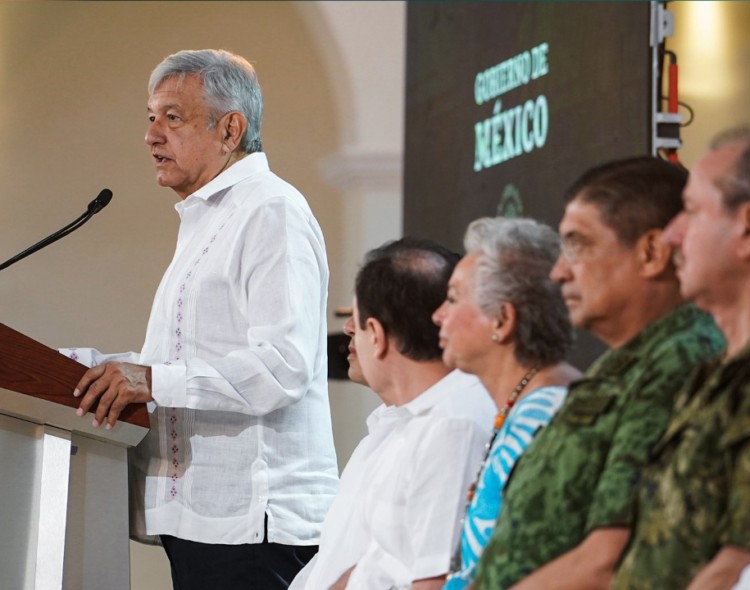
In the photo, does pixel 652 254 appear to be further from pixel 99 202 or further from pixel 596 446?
pixel 99 202

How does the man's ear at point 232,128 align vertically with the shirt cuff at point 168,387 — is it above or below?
above

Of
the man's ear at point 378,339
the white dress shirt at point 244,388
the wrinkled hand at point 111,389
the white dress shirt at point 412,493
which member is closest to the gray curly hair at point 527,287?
the white dress shirt at point 412,493

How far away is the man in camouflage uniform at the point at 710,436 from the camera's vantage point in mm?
1440

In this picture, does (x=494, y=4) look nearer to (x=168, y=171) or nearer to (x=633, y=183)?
(x=168, y=171)

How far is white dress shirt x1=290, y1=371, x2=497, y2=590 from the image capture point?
217 cm

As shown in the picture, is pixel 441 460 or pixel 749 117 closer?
pixel 441 460

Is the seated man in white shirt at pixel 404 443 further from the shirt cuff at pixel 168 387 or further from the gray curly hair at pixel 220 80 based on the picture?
A: the gray curly hair at pixel 220 80

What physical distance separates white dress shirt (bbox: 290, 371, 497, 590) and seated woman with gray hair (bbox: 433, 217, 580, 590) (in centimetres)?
5

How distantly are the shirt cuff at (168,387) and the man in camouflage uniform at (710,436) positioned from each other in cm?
128

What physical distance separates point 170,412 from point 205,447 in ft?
0.32

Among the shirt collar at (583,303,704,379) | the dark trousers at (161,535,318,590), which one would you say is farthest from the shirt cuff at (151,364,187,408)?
the shirt collar at (583,303,704,379)

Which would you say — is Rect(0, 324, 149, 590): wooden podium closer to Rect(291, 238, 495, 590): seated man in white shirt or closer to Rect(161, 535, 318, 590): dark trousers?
Rect(161, 535, 318, 590): dark trousers

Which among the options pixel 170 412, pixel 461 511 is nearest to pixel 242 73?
pixel 170 412

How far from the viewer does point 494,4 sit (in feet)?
17.3
